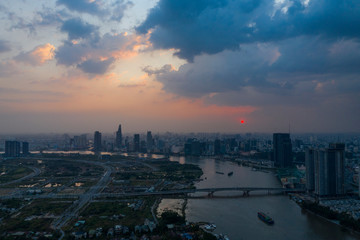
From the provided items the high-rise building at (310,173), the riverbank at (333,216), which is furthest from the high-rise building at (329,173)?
the riverbank at (333,216)

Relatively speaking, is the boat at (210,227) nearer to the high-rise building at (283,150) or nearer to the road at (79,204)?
the road at (79,204)

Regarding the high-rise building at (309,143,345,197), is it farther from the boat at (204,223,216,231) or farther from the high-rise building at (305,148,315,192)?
the boat at (204,223,216,231)

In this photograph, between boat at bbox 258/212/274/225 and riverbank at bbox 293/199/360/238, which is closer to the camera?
riverbank at bbox 293/199/360/238

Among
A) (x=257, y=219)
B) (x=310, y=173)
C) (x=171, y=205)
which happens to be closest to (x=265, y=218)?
(x=257, y=219)

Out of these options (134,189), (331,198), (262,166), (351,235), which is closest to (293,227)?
(351,235)

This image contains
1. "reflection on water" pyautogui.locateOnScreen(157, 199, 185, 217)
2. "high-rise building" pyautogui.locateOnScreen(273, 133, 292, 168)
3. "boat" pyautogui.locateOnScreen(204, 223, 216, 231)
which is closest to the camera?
"boat" pyautogui.locateOnScreen(204, 223, 216, 231)

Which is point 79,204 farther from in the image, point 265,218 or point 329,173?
point 329,173

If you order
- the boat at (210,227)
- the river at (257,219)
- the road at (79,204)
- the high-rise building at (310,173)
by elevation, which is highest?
the high-rise building at (310,173)

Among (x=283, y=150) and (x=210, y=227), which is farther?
(x=283, y=150)

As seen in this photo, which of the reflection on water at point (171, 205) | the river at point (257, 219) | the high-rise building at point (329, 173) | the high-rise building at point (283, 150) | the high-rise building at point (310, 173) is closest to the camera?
the river at point (257, 219)

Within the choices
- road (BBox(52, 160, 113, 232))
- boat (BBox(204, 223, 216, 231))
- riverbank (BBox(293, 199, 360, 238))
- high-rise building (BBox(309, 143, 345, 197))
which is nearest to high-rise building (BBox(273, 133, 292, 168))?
high-rise building (BBox(309, 143, 345, 197))
